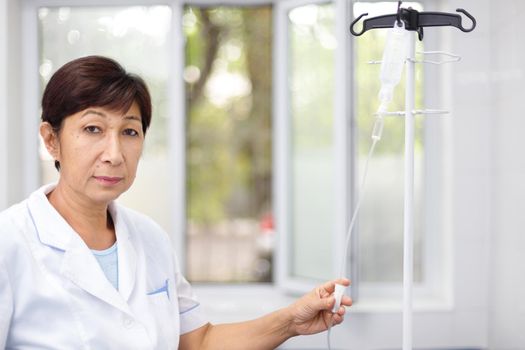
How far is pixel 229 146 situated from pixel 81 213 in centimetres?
479

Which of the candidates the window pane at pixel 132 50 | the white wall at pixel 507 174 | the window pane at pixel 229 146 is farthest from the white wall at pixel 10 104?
the window pane at pixel 229 146

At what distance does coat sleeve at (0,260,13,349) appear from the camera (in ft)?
3.87

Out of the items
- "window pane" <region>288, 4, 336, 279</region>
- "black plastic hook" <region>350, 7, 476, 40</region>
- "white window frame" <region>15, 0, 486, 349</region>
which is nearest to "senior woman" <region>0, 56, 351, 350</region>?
"black plastic hook" <region>350, 7, 476, 40</region>

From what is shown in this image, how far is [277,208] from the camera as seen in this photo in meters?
2.88

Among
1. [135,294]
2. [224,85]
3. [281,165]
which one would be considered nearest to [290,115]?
→ [281,165]

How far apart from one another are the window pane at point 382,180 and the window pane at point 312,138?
0.13 meters

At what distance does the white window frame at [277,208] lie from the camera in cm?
256

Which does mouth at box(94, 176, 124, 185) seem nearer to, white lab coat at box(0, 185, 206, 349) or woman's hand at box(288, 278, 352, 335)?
white lab coat at box(0, 185, 206, 349)

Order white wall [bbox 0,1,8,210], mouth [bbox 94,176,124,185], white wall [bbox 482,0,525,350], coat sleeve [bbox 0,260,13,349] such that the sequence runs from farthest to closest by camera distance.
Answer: white wall [bbox 0,1,8,210] → white wall [bbox 482,0,525,350] → mouth [bbox 94,176,124,185] → coat sleeve [bbox 0,260,13,349]

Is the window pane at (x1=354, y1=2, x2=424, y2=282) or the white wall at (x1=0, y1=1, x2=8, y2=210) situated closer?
the white wall at (x1=0, y1=1, x2=8, y2=210)

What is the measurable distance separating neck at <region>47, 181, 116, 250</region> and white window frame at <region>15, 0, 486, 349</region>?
1306 mm

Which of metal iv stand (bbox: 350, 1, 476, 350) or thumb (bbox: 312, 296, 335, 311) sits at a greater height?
metal iv stand (bbox: 350, 1, 476, 350)

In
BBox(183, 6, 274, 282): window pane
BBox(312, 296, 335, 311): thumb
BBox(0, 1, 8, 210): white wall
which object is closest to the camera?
BBox(312, 296, 335, 311): thumb

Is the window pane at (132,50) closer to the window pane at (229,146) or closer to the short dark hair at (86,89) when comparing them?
the short dark hair at (86,89)
